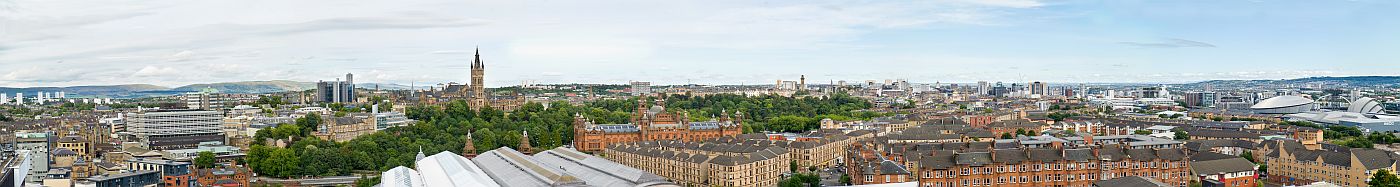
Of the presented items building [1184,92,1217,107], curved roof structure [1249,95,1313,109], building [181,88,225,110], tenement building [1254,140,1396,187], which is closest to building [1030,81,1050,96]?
building [1184,92,1217,107]

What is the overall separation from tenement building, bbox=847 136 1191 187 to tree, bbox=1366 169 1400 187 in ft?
17.0

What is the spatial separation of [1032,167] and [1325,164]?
10665 mm

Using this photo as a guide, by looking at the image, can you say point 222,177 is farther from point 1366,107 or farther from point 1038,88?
point 1038,88

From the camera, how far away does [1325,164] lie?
40.6 metres

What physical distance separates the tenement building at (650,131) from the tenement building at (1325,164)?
27.0m

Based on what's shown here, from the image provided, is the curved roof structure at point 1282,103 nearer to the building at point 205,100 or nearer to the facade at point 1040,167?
the facade at point 1040,167

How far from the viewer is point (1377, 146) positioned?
190 feet

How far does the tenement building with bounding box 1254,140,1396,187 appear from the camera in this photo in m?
39.4

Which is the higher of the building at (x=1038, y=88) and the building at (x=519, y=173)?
the building at (x=1038, y=88)

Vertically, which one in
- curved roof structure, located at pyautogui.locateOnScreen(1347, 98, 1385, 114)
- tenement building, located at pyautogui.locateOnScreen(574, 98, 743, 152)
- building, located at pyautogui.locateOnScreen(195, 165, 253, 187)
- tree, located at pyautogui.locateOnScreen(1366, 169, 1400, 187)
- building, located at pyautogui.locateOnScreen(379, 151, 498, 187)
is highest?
curved roof structure, located at pyautogui.locateOnScreen(1347, 98, 1385, 114)

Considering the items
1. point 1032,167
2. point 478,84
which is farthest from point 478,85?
point 1032,167

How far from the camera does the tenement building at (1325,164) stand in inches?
1550

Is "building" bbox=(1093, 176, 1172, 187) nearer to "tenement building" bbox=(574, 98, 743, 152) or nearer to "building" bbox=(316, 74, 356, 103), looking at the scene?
"tenement building" bbox=(574, 98, 743, 152)

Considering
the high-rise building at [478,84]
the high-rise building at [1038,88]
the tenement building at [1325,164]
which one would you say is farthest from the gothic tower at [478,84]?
the high-rise building at [1038,88]
